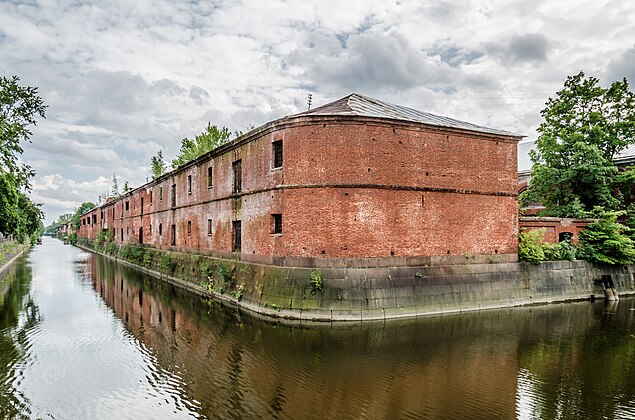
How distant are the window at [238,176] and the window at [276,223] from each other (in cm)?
356

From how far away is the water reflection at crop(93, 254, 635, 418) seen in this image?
7348 mm

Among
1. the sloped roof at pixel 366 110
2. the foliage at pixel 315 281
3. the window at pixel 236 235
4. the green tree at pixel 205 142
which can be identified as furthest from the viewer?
the green tree at pixel 205 142

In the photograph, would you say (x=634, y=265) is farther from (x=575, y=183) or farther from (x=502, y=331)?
(x=502, y=331)

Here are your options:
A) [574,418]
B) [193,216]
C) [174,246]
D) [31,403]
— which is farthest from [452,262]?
[174,246]

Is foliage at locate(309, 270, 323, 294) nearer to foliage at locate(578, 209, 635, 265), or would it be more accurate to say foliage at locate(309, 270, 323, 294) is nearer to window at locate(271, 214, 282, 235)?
window at locate(271, 214, 282, 235)

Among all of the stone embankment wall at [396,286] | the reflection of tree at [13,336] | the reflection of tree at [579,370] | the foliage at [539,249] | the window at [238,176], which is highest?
the window at [238,176]

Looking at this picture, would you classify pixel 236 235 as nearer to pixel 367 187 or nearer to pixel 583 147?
pixel 367 187

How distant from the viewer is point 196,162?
23.8 meters

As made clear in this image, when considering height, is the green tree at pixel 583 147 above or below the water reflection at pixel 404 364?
above

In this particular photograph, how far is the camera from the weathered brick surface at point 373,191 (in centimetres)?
1425

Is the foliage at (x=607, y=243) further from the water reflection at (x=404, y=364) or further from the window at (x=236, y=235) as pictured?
the window at (x=236, y=235)

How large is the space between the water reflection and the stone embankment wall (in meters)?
0.67

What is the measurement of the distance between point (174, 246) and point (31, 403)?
2025 centimetres

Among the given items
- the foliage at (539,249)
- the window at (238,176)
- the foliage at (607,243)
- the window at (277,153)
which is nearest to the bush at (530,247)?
the foliage at (539,249)
